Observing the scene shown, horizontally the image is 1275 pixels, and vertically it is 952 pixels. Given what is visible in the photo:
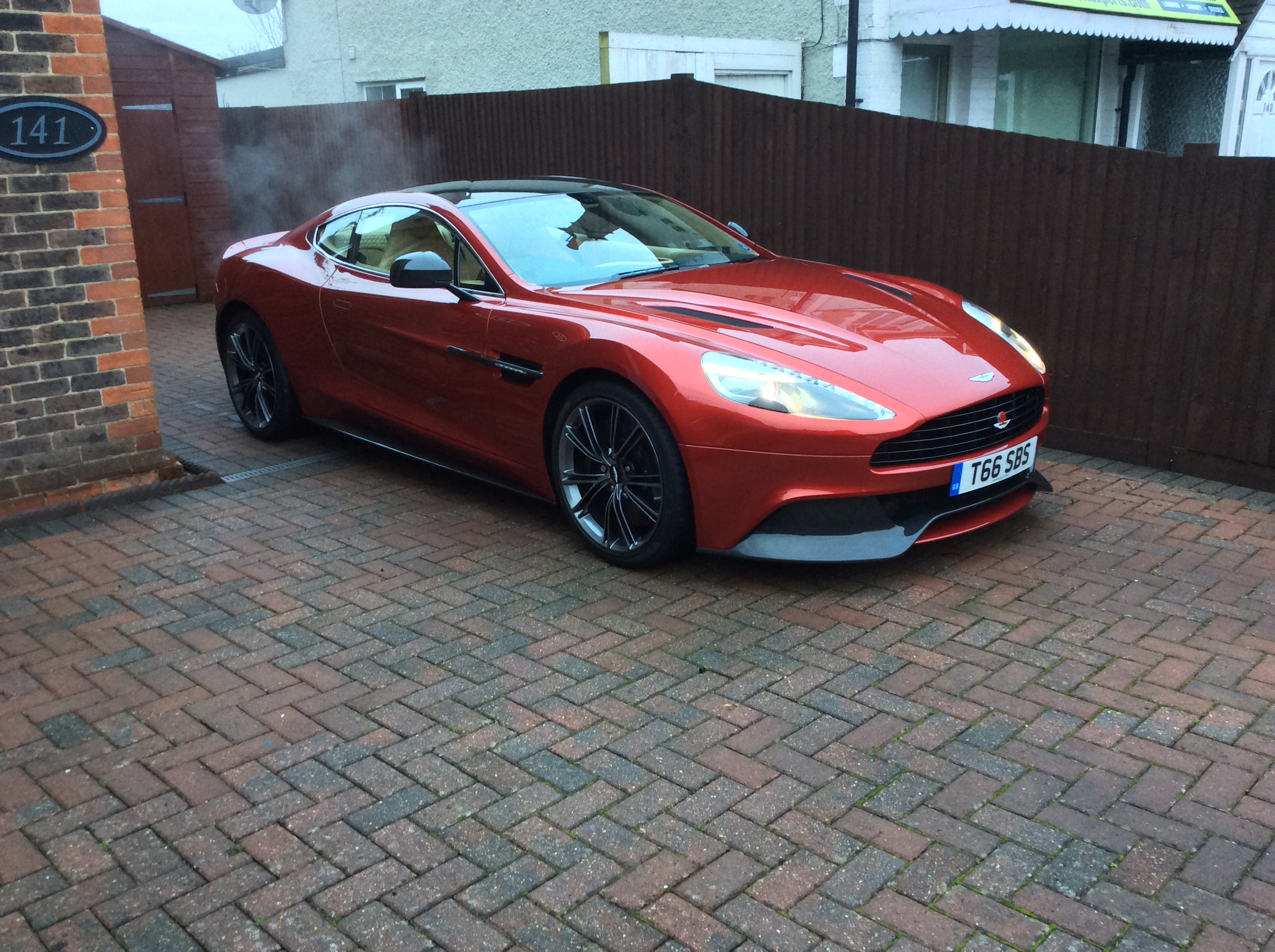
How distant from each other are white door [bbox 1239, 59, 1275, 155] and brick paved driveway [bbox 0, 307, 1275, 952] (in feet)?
36.6

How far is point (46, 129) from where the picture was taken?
5188mm

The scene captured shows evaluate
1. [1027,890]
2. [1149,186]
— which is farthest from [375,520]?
[1149,186]

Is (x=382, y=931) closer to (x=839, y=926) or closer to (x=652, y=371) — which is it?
(x=839, y=926)

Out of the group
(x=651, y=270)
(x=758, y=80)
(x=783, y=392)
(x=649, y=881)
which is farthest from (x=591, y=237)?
(x=758, y=80)

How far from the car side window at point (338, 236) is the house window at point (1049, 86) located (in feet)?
29.4

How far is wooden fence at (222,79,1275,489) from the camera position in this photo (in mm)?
5625

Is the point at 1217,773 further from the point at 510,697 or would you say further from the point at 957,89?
the point at 957,89

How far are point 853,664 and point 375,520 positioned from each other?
2.53 meters

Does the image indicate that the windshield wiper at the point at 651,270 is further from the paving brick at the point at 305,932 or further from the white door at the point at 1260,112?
the white door at the point at 1260,112

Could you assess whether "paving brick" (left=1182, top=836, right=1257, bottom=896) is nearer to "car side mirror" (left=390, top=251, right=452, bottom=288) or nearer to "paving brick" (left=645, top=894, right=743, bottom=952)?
"paving brick" (left=645, top=894, right=743, bottom=952)

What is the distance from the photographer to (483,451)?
521 cm

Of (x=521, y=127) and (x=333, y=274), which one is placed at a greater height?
(x=521, y=127)

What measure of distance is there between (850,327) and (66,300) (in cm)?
362

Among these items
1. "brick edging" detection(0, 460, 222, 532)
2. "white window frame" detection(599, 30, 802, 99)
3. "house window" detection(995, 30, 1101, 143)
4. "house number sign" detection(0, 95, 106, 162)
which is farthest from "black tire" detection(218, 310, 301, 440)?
"house window" detection(995, 30, 1101, 143)
